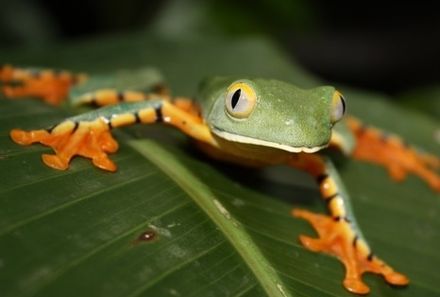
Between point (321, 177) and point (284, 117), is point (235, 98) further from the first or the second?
point (321, 177)

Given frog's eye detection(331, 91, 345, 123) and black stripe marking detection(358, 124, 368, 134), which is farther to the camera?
black stripe marking detection(358, 124, 368, 134)

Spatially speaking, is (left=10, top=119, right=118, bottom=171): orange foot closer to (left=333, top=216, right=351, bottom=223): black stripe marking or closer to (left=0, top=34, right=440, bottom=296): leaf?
(left=0, top=34, right=440, bottom=296): leaf

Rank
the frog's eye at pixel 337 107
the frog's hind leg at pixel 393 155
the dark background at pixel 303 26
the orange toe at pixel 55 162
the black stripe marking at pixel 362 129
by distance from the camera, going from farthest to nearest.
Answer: the dark background at pixel 303 26
the black stripe marking at pixel 362 129
the frog's hind leg at pixel 393 155
the frog's eye at pixel 337 107
the orange toe at pixel 55 162

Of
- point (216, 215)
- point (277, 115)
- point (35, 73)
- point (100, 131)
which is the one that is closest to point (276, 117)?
point (277, 115)

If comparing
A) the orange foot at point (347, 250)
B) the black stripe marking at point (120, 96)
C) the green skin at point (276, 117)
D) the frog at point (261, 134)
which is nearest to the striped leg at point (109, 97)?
the black stripe marking at point (120, 96)

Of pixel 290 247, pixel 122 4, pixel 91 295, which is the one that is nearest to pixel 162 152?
pixel 290 247

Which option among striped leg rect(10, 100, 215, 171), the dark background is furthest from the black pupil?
the dark background

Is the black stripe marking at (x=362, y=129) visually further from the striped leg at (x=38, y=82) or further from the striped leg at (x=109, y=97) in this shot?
the striped leg at (x=38, y=82)
